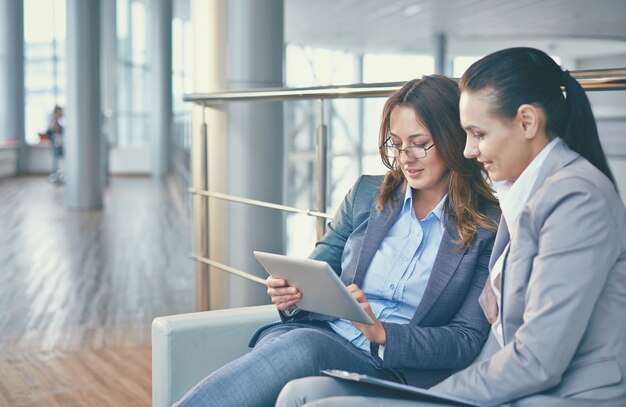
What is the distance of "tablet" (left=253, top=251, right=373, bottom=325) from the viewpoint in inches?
62.0

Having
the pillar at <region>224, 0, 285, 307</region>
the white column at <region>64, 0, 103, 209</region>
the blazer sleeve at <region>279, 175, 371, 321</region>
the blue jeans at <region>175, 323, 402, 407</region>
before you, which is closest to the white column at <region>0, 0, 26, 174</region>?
the white column at <region>64, 0, 103, 209</region>

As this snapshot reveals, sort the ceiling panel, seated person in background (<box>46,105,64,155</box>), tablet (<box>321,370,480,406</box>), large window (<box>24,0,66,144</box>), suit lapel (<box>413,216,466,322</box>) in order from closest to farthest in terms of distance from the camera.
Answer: tablet (<box>321,370,480,406</box>)
suit lapel (<box>413,216,466,322</box>)
the ceiling panel
seated person in background (<box>46,105,64,155</box>)
large window (<box>24,0,66,144</box>)

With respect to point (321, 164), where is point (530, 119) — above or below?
above

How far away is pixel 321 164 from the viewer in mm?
2709

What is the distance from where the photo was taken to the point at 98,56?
10148 mm

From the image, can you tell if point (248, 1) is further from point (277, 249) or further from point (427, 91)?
point (427, 91)

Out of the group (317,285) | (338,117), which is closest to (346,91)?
(317,285)

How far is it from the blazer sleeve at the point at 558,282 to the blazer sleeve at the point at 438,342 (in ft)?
1.28

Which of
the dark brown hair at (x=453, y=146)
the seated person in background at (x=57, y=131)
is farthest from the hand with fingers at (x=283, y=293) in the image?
the seated person in background at (x=57, y=131)

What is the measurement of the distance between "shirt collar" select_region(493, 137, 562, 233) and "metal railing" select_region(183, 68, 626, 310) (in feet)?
1.11

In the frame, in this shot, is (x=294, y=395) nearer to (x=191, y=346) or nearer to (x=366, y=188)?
(x=191, y=346)

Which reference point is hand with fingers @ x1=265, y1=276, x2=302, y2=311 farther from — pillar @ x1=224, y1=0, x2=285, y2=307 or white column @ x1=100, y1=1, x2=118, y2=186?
white column @ x1=100, y1=1, x2=118, y2=186

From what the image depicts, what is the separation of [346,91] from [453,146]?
2.29 feet

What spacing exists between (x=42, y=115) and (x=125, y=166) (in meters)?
1.93
